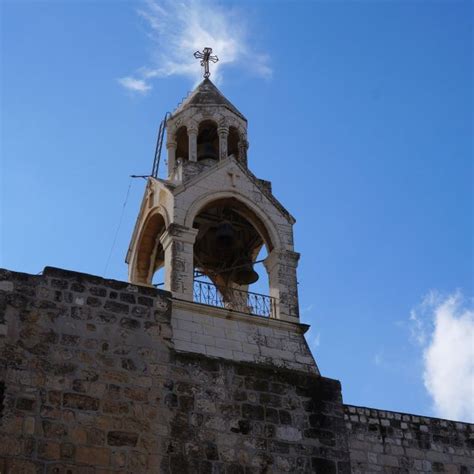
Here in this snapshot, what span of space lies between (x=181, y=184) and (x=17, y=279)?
11.4ft

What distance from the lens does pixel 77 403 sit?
8.90 meters

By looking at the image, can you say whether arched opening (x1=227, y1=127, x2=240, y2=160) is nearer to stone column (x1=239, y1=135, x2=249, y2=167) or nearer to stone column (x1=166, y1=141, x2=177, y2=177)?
stone column (x1=239, y1=135, x2=249, y2=167)

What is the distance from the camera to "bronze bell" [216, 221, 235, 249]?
12.6 meters

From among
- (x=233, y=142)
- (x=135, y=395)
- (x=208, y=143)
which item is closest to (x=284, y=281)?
(x=233, y=142)

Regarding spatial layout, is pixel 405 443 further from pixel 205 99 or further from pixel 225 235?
pixel 205 99

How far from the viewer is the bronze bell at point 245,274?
13.0 m

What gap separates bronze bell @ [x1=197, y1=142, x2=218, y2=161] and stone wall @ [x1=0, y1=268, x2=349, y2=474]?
4.17 metres

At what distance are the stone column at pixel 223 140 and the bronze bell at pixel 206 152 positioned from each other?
0.50m

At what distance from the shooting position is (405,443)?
38.9 ft

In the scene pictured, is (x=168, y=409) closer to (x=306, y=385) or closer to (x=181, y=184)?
(x=306, y=385)

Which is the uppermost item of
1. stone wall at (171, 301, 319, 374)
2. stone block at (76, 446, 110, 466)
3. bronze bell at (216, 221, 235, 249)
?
bronze bell at (216, 221, 235, 249)

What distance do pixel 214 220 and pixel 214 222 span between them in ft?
0.10

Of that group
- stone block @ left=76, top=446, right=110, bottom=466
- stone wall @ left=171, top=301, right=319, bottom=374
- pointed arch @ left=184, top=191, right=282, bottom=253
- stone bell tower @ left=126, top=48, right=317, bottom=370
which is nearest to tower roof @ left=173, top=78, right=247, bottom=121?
stone bell tower @ left=126, top=48, right=317, bottom=370

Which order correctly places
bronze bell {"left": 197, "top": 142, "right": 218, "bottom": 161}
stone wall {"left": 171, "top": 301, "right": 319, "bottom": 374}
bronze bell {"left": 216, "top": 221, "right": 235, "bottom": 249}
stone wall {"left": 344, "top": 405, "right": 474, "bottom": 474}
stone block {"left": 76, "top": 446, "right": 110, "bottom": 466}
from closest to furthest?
stone block {"left": 76, "top": 446, "right": 110, "bottom": 466} → stone wall {"left": 171, "top": 301, "right": 319, "bottom": 374} → stone wall {"left": 344, "top": 405, "right": 474, "bottom": 474} → bronze bell {"left": 216, "top": 221, "right": 235, "bottom": 249} → bronze bell {"left": 197, "top": 142, "right": 218, "bottom": 161}
